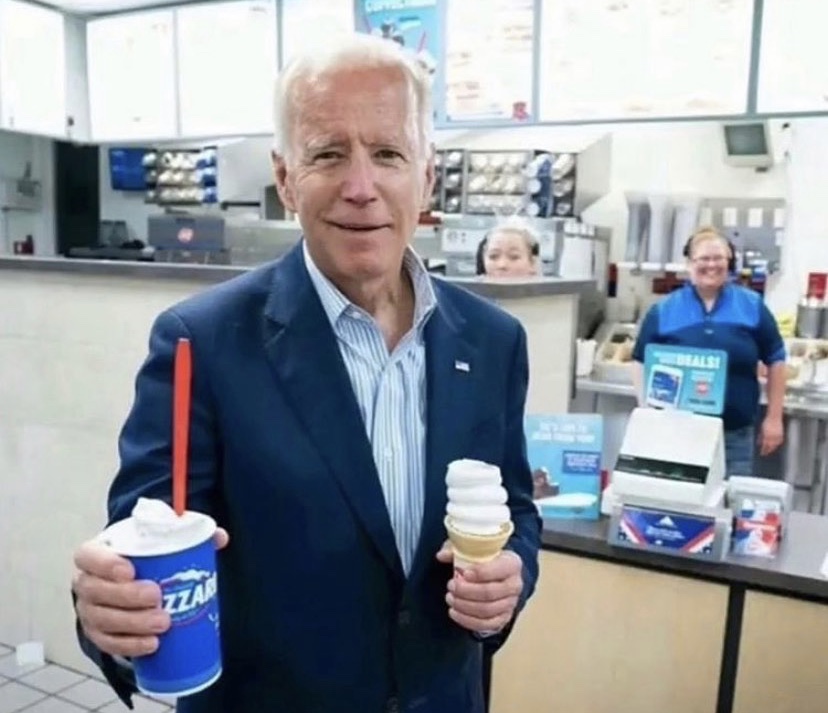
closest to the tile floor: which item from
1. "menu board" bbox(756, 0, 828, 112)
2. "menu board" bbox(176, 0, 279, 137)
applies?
"menu board" bbox(176, 0, 279, 137)

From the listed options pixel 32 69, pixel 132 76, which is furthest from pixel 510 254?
pixel 32 69

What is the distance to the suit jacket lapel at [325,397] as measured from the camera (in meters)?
1.09

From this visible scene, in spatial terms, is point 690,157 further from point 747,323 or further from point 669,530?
point 669,530

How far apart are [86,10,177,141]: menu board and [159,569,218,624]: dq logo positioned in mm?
4426

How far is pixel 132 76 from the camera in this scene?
5027mm

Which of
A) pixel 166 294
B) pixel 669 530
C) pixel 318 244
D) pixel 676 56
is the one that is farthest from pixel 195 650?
pixel 676 56

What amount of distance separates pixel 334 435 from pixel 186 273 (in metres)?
1.69

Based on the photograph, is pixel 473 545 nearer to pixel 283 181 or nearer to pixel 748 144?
pixel 283 181

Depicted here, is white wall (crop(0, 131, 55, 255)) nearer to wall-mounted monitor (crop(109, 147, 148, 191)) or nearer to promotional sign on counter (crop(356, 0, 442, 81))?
wall-mounted monitor (crop(109, 147, 148, 191))

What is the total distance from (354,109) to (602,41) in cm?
288

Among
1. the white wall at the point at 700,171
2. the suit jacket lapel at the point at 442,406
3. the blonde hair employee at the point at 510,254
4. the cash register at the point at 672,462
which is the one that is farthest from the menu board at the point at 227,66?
the suit jacket lapel at the point at 442,406

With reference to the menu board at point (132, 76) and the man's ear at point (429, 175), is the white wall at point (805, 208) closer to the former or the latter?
the menu board at point (132, 76)

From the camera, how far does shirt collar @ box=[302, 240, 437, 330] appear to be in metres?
1.17

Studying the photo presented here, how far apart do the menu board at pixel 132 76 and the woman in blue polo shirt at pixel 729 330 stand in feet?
9.62
